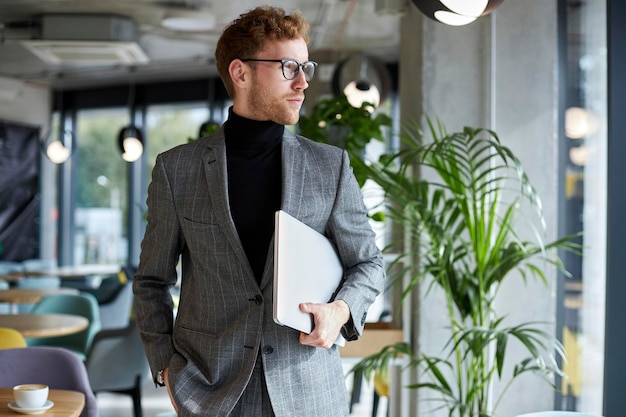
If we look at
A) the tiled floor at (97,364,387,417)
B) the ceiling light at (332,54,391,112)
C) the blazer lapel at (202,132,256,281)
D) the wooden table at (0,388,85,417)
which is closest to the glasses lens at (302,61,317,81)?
the blazer lapel at (202,132,256,281)

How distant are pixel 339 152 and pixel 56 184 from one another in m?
10.6

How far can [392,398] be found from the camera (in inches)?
178

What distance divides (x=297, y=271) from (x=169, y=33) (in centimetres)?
732

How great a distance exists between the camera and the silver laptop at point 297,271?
173cm

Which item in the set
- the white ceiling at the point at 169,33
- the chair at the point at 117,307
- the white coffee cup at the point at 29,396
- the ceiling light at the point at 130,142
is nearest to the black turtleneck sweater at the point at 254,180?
the white coffee cup at the point at 29,396

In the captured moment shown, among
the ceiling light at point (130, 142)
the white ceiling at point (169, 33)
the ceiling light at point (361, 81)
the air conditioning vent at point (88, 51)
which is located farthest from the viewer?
the ceiling light at point (130, 142)

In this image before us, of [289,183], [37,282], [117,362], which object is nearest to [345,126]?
[117,362]

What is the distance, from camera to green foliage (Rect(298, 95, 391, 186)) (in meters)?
4.14

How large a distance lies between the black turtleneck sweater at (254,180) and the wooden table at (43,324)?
9.95 ft

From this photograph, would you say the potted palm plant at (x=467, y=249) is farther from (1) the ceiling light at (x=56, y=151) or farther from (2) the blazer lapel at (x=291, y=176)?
(1) the ceiling light at (x=56, y=151)

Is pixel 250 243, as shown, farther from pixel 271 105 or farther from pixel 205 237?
pixel 271 105

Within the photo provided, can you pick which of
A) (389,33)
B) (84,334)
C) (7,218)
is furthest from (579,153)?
(7,218)

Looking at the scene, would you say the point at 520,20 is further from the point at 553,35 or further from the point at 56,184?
the point at 56,184

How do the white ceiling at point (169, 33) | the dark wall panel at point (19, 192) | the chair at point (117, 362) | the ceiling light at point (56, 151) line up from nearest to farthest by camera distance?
the chair at point (117, 362), the white ceiling at point (169, 33), the ceiling light at point (56, 151), the dark wall panel at point (19, 192)
